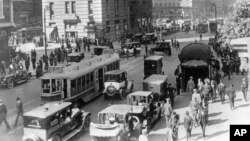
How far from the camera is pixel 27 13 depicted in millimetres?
73562

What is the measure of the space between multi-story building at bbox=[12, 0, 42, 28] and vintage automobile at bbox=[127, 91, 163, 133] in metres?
53.5

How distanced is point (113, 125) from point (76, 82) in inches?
317

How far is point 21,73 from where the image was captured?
106 feet

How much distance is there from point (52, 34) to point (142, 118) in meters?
46.2

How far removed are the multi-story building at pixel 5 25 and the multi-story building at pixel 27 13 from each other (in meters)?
28.3

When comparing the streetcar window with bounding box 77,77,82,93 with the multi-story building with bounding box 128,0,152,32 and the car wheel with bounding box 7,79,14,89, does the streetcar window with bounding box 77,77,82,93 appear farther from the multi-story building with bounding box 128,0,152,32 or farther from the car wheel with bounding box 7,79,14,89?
the multi-story building with bounding box 128,0,152,32

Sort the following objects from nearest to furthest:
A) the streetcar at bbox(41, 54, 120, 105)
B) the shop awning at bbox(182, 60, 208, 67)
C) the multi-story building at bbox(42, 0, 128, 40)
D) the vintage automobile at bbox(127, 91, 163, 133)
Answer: the vintage automobile at bbox(127, 91, 163, 133), the streetcar at bbox(41, 54, 120, 105), the shop awning at bbox(182, 60, 208, 67), the multi-story building at bbox(42, 0, 128, 40)

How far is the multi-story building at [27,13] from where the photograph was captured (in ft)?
232

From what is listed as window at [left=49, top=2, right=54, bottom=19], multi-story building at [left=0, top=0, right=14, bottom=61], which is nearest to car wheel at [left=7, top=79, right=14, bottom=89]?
multi-story building at [left=0, top=0, right=14, bottom=61]

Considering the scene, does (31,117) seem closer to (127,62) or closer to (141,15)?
(127,62)

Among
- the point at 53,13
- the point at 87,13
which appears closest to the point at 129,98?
the point at 87,13

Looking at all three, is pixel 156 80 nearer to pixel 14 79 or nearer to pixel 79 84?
pixel 79 84

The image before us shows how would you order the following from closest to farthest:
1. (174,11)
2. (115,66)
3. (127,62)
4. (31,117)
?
1. (31,117)
2. (115,66)
3. (127,62)
4. (174,11)

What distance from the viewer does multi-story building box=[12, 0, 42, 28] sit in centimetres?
7072
